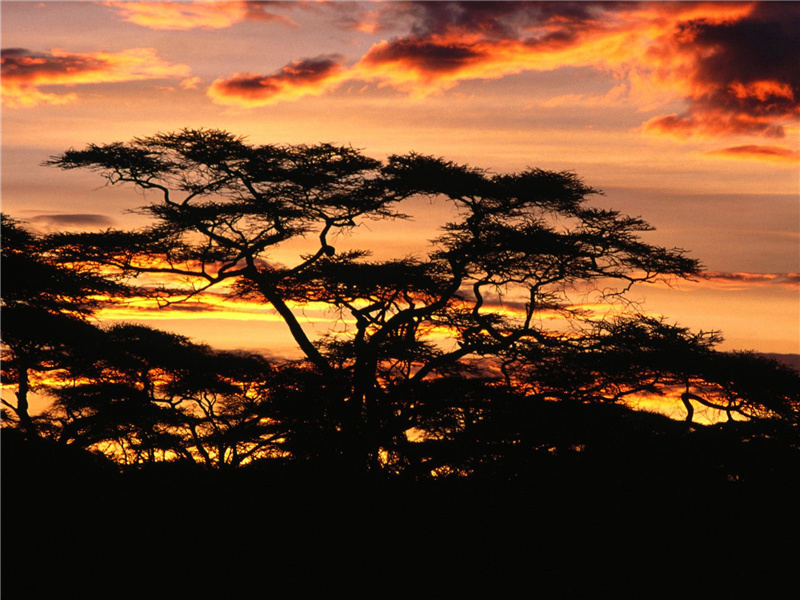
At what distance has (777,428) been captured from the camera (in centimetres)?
1931

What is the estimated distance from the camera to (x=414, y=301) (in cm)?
2189

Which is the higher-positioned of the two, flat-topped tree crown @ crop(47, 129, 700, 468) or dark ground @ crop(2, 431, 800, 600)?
flat-topped tree crown @ crop(47, 129, 700, 468)

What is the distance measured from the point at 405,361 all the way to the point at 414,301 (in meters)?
1.70

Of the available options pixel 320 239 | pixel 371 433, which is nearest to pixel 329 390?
pixel 371 433

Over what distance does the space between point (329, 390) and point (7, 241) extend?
8.86m

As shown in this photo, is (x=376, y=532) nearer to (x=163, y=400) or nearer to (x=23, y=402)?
(x=163, y=400)

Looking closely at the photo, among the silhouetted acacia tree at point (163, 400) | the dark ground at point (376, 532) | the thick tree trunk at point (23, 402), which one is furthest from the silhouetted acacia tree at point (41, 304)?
the dark ground at point (376, 532)

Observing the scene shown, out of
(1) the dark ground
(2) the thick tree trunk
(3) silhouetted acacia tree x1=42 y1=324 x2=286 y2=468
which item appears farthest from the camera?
(3) silhouetted acacia tree x1=42 y1=324 x2=286 y2=468

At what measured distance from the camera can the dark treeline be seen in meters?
19.1

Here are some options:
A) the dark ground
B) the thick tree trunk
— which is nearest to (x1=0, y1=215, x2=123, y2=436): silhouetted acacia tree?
the thick tree trunk

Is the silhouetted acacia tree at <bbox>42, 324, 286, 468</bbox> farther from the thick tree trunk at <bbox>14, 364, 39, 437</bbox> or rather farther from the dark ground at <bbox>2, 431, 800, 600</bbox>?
the dark ground at <bbox>2, 431, 800, 600</bbox>

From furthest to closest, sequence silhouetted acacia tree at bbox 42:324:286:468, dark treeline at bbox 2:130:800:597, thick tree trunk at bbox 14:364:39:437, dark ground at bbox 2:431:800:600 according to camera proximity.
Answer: silhouetted acacia tree at bbox 42:324:286:468 → thick tree trunk at bbox 14:364:39:437 → dark treeline at bbox 2:130:800:597 → dark ground at bbox 2:431:800:600

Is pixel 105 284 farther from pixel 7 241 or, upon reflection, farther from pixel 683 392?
pixel 683 392

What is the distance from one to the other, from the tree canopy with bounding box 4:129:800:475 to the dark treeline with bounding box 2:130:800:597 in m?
0.05
